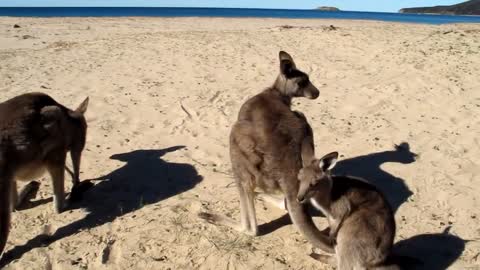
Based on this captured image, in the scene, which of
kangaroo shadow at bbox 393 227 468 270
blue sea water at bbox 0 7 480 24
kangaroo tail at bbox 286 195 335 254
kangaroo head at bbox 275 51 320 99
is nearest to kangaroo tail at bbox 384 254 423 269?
kangaroo shadow at bbox 393 227 468 270

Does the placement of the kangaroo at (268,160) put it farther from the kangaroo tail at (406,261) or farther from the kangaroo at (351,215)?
the kangaroo tail at (406,261)

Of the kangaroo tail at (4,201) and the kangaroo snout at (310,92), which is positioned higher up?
the kangaroo snout at (310,92)

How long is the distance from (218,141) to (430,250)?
9.27 ft

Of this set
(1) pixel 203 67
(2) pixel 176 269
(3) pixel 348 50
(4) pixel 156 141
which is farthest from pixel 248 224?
(3) pixel 348 50

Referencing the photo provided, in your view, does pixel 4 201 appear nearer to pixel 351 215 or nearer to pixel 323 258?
pixel 323 258

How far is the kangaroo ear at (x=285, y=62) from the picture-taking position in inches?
190

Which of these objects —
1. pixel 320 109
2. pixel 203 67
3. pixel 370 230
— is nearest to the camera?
pixel 370 230

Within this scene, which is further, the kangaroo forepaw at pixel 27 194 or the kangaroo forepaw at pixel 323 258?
the kangaroo forepaw at pixel 27 194

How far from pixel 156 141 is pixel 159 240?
Answer: 2176 millimetres

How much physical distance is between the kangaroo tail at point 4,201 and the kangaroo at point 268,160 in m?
1.48

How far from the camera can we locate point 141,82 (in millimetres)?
8055

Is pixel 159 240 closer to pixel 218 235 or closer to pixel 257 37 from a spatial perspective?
pixel 218 235

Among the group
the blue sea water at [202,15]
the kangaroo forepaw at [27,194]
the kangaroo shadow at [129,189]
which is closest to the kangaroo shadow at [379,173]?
the kangaroo shadow at [129,189]

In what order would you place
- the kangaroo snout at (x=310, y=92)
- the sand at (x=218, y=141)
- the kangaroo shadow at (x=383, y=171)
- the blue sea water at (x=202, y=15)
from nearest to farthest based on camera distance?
the sand at (x=218, y=141)
the kangaroo shadow at (x=383, y=171)
the kangaroo snout at (x=310, y=92)
the blue sea water at (x=202, y=15)
